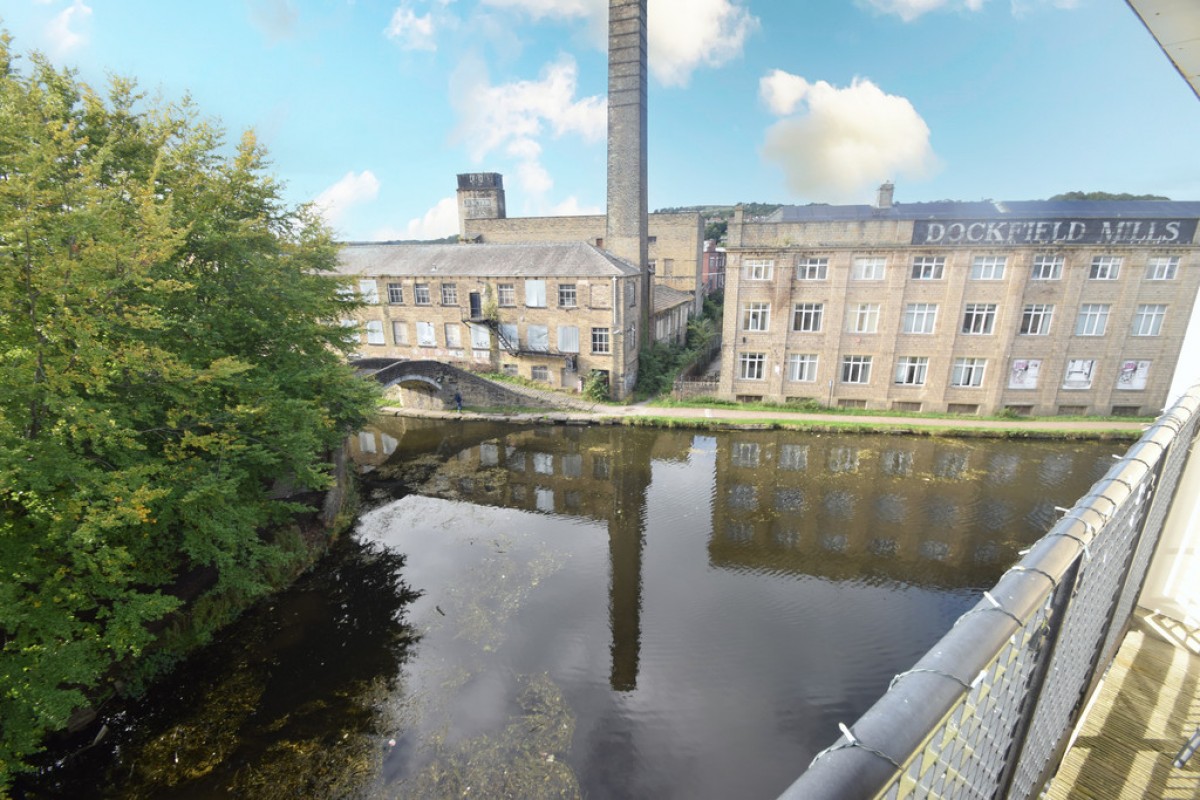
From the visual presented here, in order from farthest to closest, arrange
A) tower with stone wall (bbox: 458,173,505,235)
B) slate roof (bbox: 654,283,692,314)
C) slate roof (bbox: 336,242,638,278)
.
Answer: tower with stone wall (bbox: 458,173,505,235) → slate roof (bbox: 654,283,692,314) → slate roof (bbox: 336,242,638,278)

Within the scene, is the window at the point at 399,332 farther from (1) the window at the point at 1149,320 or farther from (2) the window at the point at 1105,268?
(1) the window at the point at 1149,320

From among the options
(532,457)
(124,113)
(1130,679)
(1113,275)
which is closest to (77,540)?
(124,113)

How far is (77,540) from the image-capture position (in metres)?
8.36

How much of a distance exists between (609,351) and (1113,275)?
70.1ft

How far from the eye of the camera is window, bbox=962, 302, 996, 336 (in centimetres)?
2344

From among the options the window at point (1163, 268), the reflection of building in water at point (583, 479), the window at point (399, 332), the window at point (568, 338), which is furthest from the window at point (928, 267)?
the window at point (399, 332)

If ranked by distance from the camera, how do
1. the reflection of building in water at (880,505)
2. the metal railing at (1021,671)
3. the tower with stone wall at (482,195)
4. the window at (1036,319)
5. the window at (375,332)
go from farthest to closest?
the tower with stone wall at (482,195) < the window at (375,332) < the window at (1036,319) < the reflection of building in water at (880,505) < the metal railing at (1021,671)

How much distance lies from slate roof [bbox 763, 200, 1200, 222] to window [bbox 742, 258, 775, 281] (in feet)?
6.41

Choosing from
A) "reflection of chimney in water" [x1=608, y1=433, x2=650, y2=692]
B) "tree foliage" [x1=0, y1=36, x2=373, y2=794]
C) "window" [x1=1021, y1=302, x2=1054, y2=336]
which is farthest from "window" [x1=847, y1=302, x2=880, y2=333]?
"tree foliage" [x1=0, y1=36, x2=373, y2=794]

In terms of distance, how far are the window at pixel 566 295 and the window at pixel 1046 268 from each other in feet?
64.8

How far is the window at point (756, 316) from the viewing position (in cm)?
2531

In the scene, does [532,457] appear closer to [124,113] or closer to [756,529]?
[756,529]

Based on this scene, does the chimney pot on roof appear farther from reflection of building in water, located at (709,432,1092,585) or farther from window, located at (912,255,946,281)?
reflection of building in water, located at (709,432,1092,585)

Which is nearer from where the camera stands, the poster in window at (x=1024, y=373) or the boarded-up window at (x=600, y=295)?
the poster in window at (x=1024, y=373)
